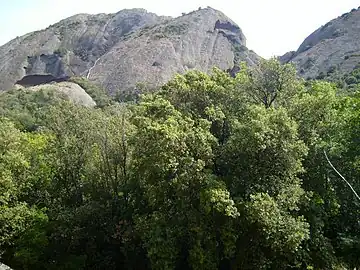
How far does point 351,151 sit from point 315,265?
5.88 metres

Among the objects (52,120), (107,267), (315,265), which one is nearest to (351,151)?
(315,265)

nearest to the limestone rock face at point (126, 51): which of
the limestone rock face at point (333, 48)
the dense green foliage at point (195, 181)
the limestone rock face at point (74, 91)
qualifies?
the limestone rock face at point (74, 91)

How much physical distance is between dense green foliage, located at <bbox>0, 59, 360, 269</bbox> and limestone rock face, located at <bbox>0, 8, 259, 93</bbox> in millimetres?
70605

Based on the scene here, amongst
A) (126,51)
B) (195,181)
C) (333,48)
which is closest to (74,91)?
(126,51)

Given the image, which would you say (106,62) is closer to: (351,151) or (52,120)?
(52,120)

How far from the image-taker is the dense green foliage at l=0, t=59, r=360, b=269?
1752cm

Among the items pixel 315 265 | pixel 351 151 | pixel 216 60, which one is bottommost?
pixel 315 265

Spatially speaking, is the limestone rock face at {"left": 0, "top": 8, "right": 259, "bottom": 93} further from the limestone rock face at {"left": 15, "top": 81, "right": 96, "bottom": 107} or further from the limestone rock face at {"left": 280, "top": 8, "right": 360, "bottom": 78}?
the limestone rock face at {"left": 280, "top": 8, "right": 360, "bottom": 78}

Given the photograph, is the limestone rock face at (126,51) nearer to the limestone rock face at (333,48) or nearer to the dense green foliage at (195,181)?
the limestone rock face at (333,48)

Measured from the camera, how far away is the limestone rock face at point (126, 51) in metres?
106

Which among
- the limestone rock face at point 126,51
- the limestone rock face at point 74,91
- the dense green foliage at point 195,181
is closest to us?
the dense green foliage at point 195,181

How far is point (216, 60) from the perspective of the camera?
115438mm

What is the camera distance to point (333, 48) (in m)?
111

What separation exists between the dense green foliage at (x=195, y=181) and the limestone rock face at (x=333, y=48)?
3055 inches
